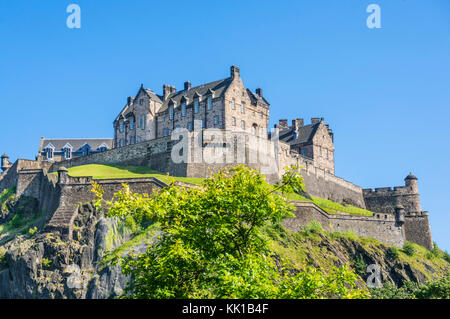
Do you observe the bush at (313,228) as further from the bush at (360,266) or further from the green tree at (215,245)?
the green tree at (215,245)

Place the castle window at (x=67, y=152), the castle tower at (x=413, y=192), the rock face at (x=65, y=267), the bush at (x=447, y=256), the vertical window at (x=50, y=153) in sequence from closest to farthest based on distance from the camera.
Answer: the rock face at (x=65, y=267)
the bush at (x=447, y=256)
the castle tower at (x=413, y=192)
the castle window at (x=67, y=152)
the vertical window at (x=50, y=153)

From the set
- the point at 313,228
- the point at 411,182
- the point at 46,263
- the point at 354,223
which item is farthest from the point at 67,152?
the point at 411,182

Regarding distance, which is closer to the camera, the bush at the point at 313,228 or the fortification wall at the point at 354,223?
the bush at the point at 313,228

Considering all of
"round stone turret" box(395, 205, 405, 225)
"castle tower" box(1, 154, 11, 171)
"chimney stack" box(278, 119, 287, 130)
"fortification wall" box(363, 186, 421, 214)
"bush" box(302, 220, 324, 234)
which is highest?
"chimney stack" box(278, 119, 287, 130)

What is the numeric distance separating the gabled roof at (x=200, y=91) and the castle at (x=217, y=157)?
0.12 meters

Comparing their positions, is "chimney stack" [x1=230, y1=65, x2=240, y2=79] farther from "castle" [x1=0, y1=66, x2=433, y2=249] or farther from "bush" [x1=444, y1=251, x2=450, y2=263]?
"bush" [x1=444, y1=251, x2=450, y2=263]

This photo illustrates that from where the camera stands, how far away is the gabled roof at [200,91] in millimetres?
61259

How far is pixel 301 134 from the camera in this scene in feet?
238

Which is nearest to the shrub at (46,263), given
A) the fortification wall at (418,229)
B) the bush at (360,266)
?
the bush at (360,266)

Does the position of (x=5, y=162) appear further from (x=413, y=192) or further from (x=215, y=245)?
(x=215, y=245)

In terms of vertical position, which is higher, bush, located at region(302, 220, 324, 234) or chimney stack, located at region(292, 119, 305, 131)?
chimney stack, located at region(292, 119, 305, 131)

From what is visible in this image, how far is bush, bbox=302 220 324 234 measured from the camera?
4628cm

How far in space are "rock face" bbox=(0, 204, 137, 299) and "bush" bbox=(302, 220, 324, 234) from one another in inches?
615

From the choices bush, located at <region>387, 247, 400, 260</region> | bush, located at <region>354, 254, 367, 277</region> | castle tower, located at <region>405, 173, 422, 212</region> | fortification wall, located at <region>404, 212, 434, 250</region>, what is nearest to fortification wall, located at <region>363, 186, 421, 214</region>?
castle tower, located at <region>405, 173, 422, 212</region>
